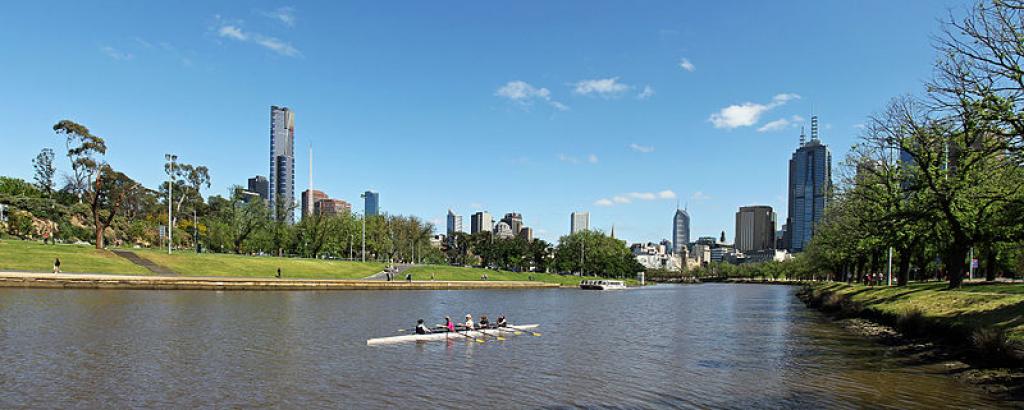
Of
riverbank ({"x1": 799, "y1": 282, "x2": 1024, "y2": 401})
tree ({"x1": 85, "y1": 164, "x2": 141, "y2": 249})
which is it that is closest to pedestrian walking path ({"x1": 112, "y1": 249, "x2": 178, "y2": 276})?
tree ({"x1": 85, "y1": 164, "x2": 141, "y2": 249})

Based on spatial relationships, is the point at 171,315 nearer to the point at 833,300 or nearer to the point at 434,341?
the point at 434,341

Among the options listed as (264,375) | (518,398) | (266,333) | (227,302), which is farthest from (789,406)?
(227,302)

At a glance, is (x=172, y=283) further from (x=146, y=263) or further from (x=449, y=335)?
(x=449, y=335)

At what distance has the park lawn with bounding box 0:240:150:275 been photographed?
204 ft

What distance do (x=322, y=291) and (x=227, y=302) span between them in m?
22.4

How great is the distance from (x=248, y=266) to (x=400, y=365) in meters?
66.4

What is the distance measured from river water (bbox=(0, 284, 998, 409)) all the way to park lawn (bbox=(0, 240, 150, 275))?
808 inches

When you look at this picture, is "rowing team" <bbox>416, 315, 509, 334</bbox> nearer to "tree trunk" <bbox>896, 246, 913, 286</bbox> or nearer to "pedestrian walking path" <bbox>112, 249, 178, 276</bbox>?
"tree trunk" <bbox>896, 246, 913, 286</bbox>

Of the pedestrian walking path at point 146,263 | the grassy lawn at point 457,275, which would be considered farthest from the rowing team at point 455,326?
the grassy lawn at point 457,275

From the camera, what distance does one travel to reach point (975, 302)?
33.0 metres

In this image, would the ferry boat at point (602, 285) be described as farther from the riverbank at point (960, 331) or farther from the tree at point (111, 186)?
the tree at point (111, 186)

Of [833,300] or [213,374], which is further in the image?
[833,300]

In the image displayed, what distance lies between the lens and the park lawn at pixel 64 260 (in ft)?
204

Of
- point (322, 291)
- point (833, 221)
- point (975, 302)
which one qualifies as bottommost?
point (322, 291)
